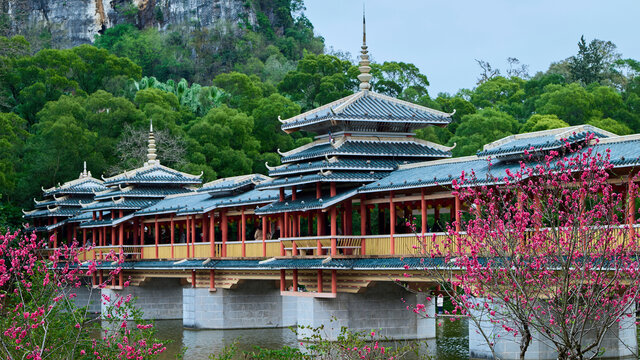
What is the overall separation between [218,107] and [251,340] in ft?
113

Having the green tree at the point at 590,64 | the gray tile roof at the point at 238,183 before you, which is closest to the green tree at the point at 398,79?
the green tree at the point at 590,64

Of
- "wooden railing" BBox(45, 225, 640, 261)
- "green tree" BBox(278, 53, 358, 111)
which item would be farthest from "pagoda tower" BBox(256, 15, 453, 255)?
"green tree" BBox(278, 53, 358, 111)

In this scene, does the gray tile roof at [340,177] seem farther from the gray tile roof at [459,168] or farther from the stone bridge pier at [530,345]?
the stone bridge pier at [530,345]

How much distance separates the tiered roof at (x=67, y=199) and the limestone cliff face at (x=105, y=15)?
56.0 m

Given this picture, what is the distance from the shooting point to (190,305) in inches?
1379

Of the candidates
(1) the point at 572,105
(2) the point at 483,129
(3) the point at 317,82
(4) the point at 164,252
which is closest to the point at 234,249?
(4) the point at 164,252

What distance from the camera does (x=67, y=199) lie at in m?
46.4

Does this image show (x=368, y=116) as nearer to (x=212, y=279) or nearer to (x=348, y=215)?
(x=348, y=215)

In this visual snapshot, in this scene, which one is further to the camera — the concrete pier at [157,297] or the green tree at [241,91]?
the green tree at [241,91]

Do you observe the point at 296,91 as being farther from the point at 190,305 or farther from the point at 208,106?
the point at 190,305

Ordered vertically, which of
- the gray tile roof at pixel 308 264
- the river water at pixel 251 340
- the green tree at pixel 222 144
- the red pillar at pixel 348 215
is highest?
the green tree at pixel 222 144

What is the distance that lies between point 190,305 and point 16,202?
2025cm

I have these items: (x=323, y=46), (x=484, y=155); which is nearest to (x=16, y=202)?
(x=484, y=155)

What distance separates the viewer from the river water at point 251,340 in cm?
2708
